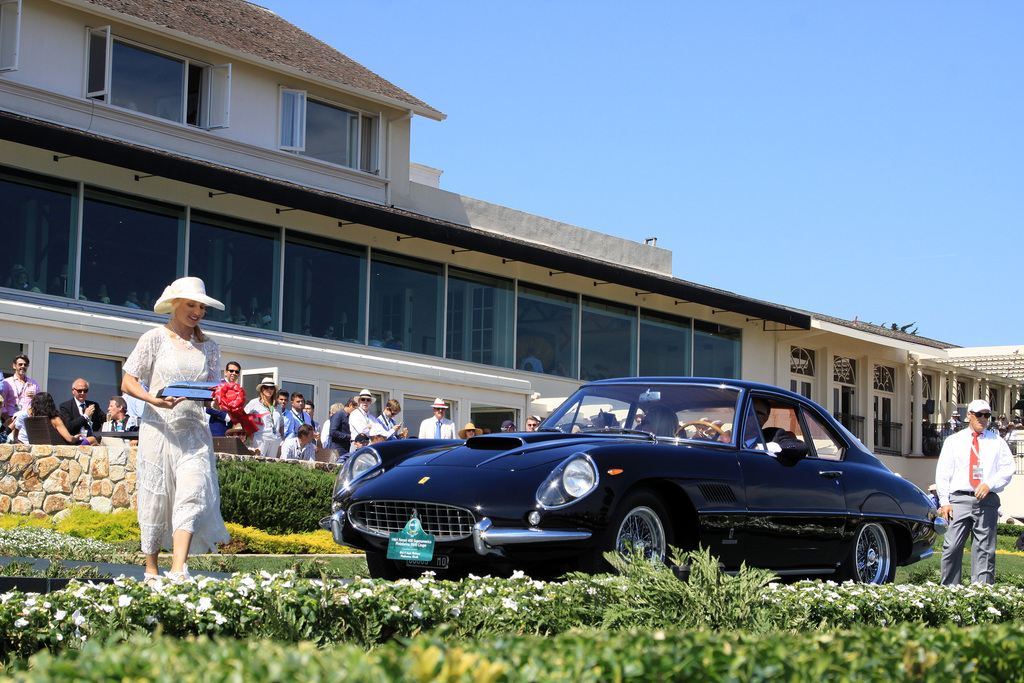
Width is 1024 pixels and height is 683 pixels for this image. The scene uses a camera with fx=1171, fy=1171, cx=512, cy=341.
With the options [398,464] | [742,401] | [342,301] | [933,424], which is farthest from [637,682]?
[933,424]

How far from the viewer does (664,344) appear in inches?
1118

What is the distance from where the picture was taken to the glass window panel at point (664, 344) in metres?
28.0

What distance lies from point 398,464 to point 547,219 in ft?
67.5

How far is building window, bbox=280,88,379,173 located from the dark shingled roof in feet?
2.11

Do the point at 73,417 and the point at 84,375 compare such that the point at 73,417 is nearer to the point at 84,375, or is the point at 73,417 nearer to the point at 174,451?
the point at 84,375

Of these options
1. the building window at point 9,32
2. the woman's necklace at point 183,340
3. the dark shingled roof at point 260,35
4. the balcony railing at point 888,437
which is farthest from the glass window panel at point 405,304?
the balcony railing at point 888,437

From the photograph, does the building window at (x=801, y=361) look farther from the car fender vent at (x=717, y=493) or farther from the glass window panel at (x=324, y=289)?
the car fender vent at (x=717, y=493)

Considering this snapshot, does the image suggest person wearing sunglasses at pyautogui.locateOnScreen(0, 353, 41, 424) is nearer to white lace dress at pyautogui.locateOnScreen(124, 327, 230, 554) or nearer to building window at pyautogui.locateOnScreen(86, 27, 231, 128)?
building window at pyautogui.locateOnScreen(86, 27, 231, 128)

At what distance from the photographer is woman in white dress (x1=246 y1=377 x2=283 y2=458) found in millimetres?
15188

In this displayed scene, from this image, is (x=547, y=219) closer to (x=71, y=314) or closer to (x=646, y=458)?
(x=71, y=314)

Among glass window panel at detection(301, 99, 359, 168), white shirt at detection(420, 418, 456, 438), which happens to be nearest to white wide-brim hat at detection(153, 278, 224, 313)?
white shirt at detection(420, 418, 456, 438)

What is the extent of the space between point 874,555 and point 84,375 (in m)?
12.2

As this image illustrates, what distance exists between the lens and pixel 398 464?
800cm

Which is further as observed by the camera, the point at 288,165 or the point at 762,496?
the point at 288,165
